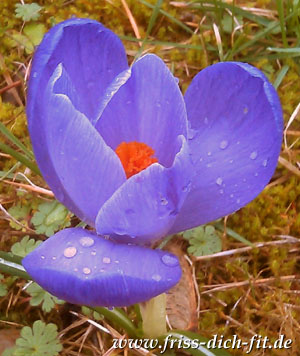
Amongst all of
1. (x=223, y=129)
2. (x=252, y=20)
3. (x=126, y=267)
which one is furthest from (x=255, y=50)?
(x=126, y=267)

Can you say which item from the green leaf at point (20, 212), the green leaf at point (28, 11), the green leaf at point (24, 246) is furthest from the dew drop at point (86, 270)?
the green leaf at point (28, 11)

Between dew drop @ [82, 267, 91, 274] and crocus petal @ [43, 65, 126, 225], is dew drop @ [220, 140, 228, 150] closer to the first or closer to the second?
crocus petal @ [43, 65, 126, 225]

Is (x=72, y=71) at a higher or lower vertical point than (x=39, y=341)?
higher

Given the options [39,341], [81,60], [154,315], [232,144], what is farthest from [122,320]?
[81,60]

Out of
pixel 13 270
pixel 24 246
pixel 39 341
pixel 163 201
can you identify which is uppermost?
pixel 163 201

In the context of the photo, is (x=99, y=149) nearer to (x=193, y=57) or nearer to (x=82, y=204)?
(x=82, y=204)

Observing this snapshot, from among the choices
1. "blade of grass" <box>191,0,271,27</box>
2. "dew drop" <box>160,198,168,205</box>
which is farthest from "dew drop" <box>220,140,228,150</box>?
"blade of grass" <box>191,0,271,27</box>

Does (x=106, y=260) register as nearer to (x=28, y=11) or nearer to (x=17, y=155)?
(x=17, y=155)
